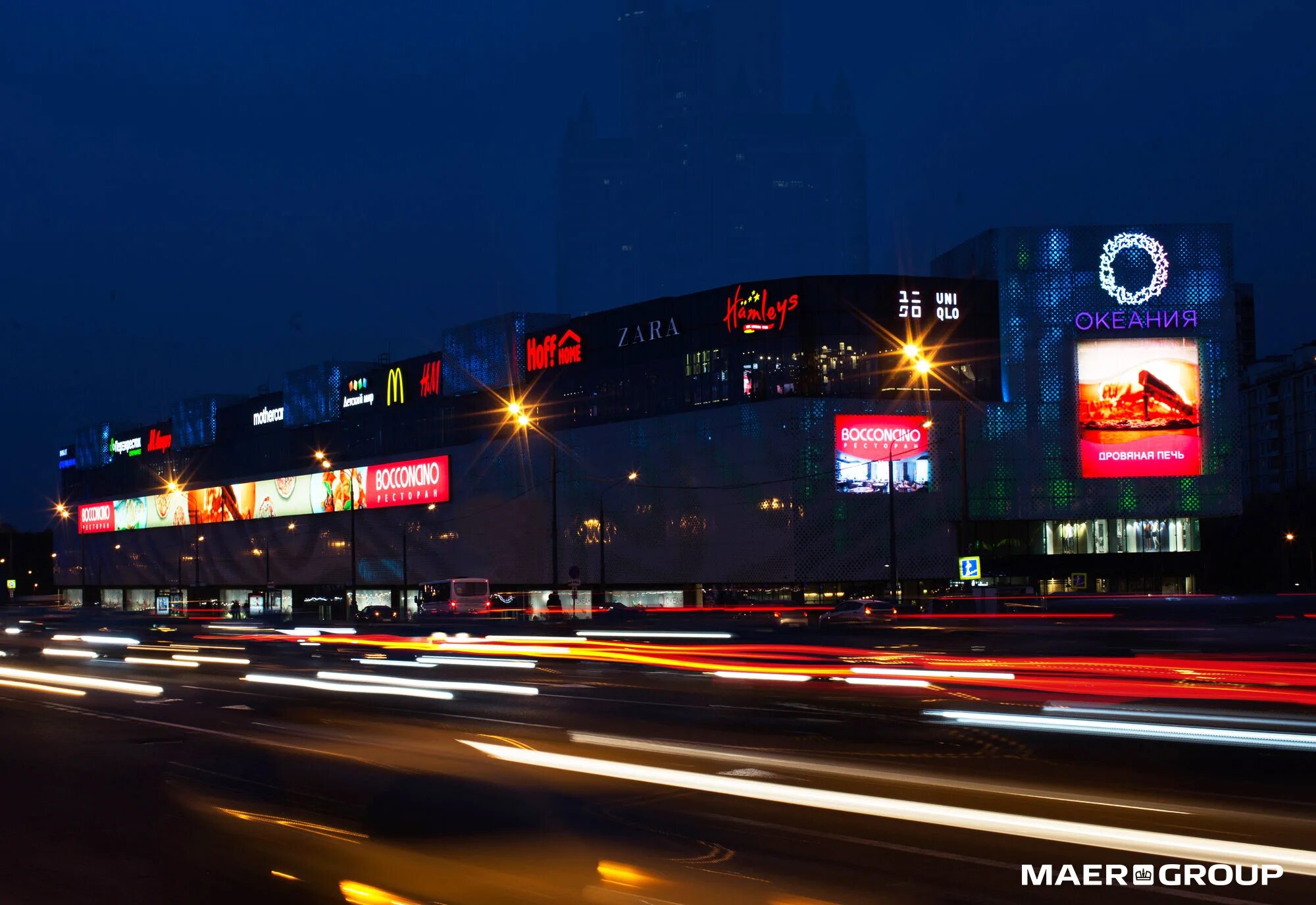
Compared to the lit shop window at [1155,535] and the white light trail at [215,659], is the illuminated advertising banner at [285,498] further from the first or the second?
the lit shop window at [1155,535]

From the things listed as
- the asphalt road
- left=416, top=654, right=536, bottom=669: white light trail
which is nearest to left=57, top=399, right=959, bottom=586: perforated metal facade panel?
left=416, top=654, right=536, bottom=669: white light trail

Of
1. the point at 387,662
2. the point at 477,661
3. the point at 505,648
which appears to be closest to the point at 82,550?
the point at 505,648

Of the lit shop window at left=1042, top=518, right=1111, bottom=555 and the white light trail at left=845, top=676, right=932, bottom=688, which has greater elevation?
the lit shop window at left=1042, top=518, right=1111, bottom=555

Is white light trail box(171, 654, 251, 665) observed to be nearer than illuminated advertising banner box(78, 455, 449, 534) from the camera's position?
Yes

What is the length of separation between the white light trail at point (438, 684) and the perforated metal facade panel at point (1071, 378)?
5203 cm

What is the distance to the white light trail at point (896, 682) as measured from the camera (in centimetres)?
2298

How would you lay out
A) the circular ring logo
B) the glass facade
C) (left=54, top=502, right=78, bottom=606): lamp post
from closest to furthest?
the glass facade < the circular ring logo < (left=54, top=502, right=78, bottom=606): lamp post

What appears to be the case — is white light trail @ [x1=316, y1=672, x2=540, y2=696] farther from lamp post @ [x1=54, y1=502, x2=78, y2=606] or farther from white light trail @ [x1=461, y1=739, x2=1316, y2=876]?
lamp post @ [x1=54, y1=502, x2=78, y2=606]

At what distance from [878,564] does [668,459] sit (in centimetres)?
1382

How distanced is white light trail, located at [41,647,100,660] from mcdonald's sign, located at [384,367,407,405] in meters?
50.4

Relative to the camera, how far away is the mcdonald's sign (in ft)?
316

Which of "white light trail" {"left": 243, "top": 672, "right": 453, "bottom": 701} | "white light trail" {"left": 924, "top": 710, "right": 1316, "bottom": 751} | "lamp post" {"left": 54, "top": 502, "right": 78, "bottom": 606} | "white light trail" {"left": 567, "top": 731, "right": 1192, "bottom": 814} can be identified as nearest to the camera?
"white light trail" {"left": 567, "top": 731, "right": 1192, "bottom": 814}

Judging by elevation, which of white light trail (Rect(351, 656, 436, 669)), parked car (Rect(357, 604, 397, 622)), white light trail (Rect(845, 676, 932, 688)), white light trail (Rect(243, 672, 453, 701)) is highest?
white light trail (Rect(845, 676, 932, 688))

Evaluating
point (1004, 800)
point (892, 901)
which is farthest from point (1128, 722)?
point (892, 901)
